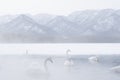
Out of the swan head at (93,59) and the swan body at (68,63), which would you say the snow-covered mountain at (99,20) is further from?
the swan body at (68,63)

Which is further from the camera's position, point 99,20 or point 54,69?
point 54,69

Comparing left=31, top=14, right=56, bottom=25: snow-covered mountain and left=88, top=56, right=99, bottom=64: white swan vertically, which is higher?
left=31, top=14, right=56, bottom=25: snow-covered mountain

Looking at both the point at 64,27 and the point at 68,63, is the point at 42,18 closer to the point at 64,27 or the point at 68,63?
the point at 64,27

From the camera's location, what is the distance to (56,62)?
3.90 meters

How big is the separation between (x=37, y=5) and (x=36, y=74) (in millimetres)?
762

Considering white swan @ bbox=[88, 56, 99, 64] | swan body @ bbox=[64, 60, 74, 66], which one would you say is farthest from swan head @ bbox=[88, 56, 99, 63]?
swan body @ bbox=[64, 60, 74, 66]

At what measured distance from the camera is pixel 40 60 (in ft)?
12.8

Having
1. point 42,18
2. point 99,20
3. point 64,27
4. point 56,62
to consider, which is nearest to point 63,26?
point 64,27

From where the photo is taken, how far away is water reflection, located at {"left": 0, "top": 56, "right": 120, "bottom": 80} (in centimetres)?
344

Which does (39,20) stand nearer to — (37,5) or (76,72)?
(37,5)

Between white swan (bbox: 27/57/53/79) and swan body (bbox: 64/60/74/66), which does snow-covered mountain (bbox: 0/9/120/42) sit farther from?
swan body (bbox: 64/60/74/66)

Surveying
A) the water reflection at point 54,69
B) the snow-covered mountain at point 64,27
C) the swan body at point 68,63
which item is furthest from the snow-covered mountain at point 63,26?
the swan body at point 68,63

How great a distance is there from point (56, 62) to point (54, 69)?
0.45 ft

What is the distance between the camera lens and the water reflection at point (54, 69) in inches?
135
